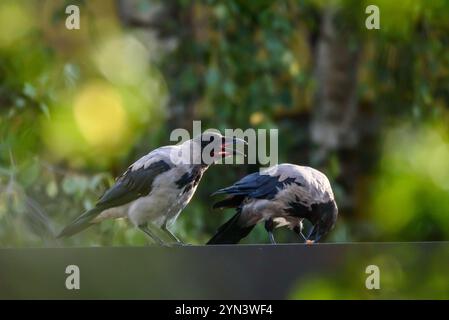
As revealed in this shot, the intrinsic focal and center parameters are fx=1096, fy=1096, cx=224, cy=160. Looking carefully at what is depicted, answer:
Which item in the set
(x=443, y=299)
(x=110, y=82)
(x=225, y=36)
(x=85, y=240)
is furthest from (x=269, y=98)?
(x=443, y=299)

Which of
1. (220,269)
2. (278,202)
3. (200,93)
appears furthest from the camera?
(200,93)

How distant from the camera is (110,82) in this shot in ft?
12.0

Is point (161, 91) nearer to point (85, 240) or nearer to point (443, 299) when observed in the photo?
point (85, 240)

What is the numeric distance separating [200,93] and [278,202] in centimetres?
184

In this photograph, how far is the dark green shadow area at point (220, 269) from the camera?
189 cm

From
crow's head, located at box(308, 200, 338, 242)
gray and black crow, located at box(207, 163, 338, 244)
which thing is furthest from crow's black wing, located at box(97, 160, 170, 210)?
crow's head, located at box(308, 200, 338, 242)

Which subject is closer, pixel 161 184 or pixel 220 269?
pixel 220 269

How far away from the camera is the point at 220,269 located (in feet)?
6.21

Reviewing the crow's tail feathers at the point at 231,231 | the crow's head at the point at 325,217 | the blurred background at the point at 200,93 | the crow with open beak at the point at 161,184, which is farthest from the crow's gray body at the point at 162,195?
the blurred background at the point at 200,93

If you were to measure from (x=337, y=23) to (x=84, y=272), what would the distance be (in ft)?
7.67

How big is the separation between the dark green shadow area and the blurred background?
1000 mm

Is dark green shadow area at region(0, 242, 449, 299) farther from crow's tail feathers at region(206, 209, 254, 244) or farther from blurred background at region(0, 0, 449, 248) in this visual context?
blurred background at region(0, 0, 449, 248)

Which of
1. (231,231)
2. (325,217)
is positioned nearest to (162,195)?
(231,231)

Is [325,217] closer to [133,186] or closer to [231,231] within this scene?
[231,231]
